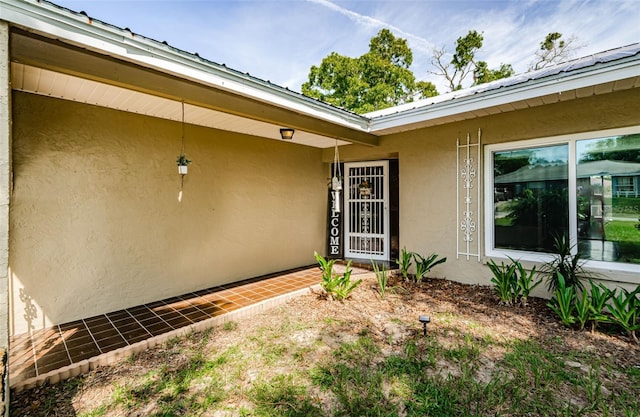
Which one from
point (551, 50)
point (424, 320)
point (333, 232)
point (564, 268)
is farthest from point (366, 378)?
point (551, 50)

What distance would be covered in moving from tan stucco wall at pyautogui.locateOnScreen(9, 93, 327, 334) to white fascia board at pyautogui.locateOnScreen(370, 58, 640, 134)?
2.95 m

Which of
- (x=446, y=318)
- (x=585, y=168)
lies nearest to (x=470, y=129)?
(x=585, y=168)

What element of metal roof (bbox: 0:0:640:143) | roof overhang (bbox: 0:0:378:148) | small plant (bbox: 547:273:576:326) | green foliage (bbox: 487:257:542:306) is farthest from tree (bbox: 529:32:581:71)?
roof overhang (bbox: 0:0:378:148)

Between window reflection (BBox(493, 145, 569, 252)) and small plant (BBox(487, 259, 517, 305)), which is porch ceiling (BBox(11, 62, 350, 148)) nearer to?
window reflection (BBox(493, 145, 569, 252))

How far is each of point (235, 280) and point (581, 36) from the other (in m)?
16.9

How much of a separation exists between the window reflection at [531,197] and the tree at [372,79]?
592 inches

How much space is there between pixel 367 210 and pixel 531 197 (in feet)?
11.4

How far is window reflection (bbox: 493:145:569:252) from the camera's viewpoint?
4.48m

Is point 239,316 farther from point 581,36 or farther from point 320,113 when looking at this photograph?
point 581,36

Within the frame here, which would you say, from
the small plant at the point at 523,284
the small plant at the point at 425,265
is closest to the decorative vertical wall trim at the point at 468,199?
the small plant at the point at 425,265

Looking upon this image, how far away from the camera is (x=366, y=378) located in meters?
2.74

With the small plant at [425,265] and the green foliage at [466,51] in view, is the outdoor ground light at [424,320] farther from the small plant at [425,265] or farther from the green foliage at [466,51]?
the green foliage at [466,51]

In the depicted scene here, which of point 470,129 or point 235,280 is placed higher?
point 470,129

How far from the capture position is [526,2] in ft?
26.5
